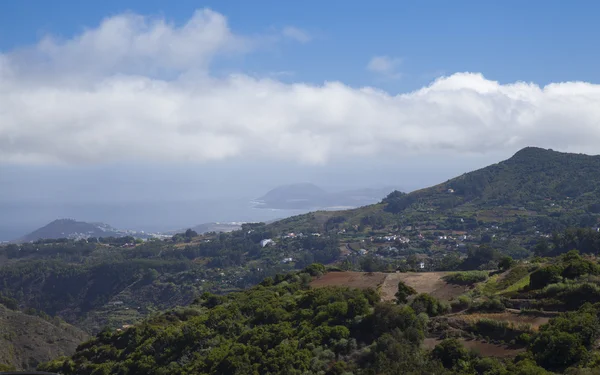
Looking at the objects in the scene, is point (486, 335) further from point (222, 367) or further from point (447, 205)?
point (447, 205)

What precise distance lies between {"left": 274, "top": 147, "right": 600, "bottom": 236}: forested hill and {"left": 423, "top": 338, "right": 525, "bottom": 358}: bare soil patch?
55.6 metres

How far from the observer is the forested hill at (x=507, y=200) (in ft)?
238

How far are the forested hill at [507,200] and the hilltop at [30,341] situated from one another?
176ft

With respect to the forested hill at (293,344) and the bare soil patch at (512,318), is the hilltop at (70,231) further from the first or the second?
the bare soil patch at (512,318)

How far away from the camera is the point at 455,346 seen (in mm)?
13297

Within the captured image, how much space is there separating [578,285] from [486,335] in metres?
3.57

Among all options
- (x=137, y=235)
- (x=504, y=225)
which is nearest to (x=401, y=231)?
(x=504, y=225)

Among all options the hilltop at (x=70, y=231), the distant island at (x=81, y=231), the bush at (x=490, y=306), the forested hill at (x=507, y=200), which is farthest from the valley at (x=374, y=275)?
Answer: the hilltop at (x=70, y=231)

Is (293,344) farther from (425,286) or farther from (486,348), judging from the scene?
(425,286)

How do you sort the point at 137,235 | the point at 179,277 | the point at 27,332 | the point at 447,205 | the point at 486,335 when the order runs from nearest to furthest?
the point at 486,335
the point at 27,332
the point at 179,277
the point at 447,205
the point at 137,235

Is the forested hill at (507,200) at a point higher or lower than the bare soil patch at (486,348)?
higher

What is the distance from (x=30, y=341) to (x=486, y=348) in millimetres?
28663

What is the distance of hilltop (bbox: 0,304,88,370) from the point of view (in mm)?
30438

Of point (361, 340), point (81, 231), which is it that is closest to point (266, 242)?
point (361, 340)
